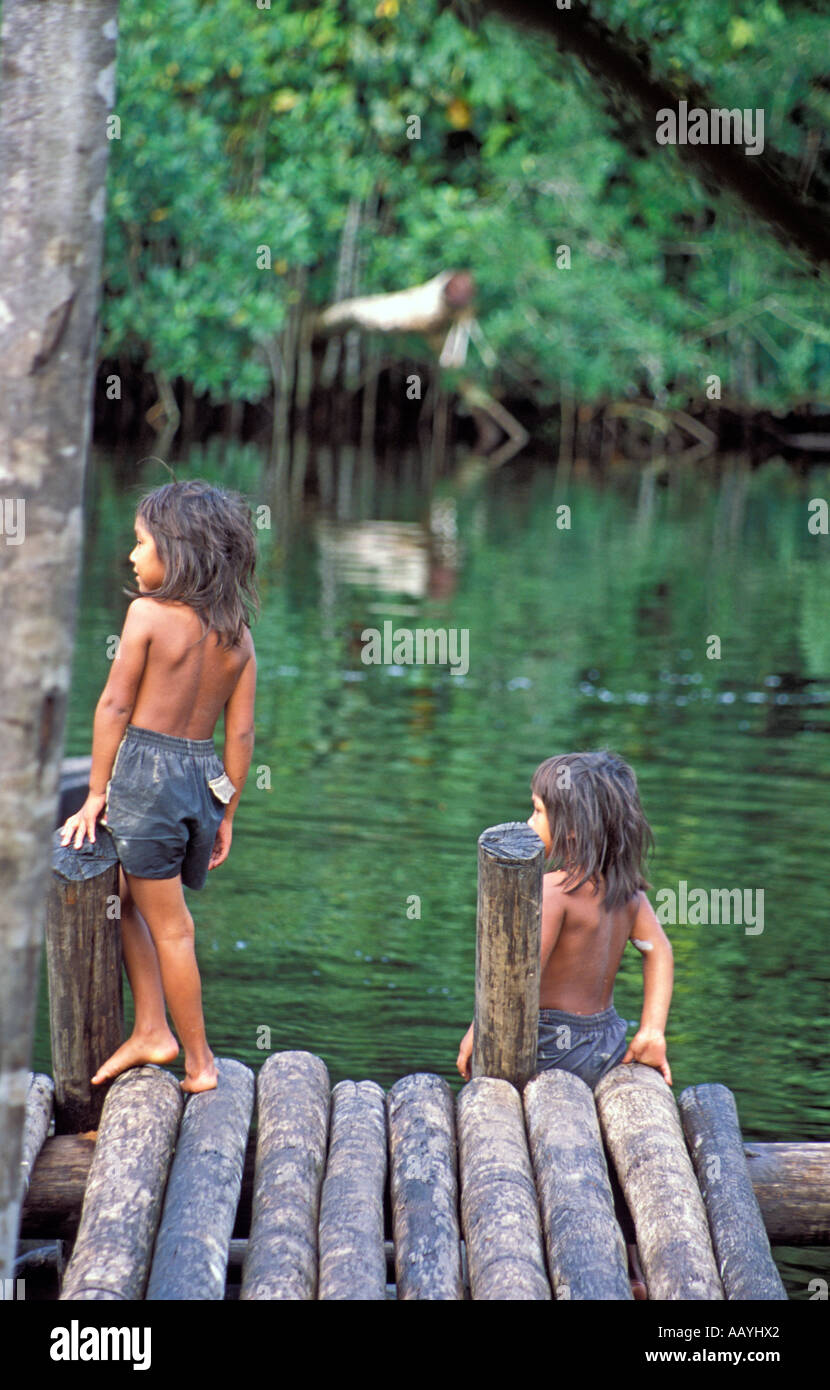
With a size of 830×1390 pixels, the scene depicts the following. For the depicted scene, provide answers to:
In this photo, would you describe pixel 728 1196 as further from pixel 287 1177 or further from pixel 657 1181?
pixel 287 1177

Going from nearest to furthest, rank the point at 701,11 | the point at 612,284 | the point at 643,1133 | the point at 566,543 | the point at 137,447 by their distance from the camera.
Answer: the point at 643,1133 → the point at 701,11 → the point at 566,543 → the point at 137,447 → the point at 612,284

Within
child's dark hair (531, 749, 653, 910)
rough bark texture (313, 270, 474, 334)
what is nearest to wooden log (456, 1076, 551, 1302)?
child's dark hair (531, 749, 653, 910)

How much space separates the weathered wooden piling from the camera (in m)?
3.58

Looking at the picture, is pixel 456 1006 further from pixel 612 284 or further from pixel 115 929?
pixel 612 284

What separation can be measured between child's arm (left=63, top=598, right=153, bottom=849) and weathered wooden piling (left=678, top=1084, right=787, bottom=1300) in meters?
1.62

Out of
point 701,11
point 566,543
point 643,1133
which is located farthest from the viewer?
point 566,543

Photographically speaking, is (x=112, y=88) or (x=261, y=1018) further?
(x=261, y=1018)

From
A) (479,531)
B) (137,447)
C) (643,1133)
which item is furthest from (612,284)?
(643,1133)

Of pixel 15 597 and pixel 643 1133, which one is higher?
pixel 15 597

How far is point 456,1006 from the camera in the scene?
6.49m

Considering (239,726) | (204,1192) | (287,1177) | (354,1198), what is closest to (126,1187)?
(204,1192)

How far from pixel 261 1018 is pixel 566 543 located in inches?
592

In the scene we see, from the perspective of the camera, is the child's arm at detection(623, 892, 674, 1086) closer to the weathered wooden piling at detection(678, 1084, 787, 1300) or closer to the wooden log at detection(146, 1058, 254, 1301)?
the weathered wooden piling at detection(678, 1084, 787, 1300)

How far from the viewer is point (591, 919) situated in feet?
15.2
